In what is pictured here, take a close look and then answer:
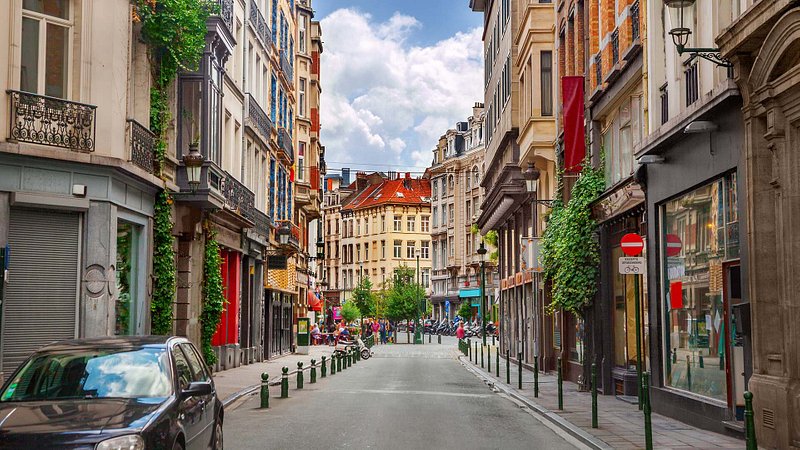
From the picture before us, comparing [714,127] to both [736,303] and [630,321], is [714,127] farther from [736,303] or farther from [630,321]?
[630,321]

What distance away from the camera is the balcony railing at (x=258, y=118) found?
112 ft

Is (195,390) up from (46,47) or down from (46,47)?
down

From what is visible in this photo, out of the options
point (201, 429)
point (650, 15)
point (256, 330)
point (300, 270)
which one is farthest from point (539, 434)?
point (300, 270)

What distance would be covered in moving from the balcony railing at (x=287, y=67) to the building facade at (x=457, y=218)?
40.4 m

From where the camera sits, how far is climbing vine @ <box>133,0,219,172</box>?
68.7 ft

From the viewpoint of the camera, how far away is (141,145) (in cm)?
2053

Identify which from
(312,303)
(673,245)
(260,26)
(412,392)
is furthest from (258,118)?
(312,303)

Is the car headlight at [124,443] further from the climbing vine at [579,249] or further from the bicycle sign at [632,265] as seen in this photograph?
the climbing vine at [579,249]

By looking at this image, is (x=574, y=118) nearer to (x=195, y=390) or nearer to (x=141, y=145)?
(x=141, y=145)

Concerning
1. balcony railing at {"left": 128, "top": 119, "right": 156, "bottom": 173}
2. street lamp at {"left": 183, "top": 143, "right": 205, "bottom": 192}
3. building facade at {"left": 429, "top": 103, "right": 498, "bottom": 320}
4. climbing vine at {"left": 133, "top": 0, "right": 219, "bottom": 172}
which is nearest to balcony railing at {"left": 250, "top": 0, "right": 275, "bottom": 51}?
climbing vine at {"left": 133, "top": 0, "right": 219, "bottom": 172}

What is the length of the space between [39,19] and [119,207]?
12.4 feet

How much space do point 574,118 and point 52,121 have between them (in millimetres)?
12977

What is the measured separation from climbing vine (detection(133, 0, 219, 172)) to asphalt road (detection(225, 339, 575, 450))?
6.54 m

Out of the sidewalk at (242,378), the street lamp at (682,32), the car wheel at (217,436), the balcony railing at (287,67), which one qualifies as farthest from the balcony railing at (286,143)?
the car wheel at (217,436)
